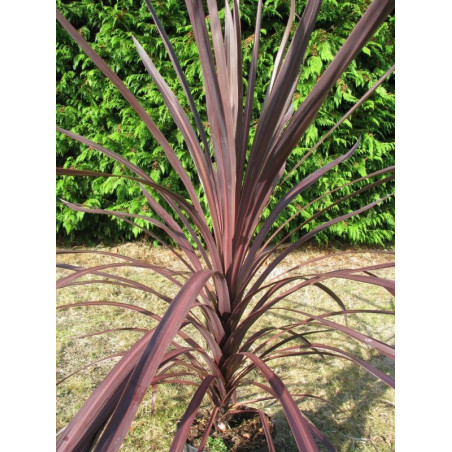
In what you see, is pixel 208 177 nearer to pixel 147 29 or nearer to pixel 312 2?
pixel 312 2

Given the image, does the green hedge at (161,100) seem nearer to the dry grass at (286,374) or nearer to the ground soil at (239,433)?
the dry grass at (286,374)

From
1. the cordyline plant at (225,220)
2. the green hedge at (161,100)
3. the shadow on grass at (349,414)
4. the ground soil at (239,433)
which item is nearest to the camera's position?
the cordyline plant at (225,220)

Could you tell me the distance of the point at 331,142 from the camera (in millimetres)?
3377

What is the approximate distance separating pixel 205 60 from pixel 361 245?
132 inches

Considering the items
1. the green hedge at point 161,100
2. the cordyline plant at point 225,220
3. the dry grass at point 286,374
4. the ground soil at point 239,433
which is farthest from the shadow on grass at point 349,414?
the green hedge at point 161,100

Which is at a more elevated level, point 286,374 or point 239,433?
point 239,433

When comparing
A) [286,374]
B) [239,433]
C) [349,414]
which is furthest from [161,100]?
[239,433]

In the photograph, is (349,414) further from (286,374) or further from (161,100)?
(161,100)

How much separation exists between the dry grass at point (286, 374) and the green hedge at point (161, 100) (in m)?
0.73

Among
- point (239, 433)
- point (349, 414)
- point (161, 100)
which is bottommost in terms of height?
point (349, 414)

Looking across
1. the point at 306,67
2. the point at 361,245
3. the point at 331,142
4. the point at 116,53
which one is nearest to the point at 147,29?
the point at 116,53

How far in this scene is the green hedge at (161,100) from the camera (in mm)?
3141

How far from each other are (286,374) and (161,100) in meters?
2.27

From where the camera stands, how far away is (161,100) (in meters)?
3.23
